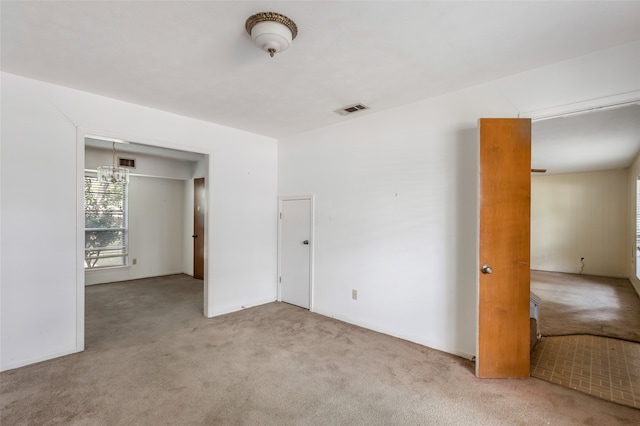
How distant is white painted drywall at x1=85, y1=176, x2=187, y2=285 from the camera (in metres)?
6.21

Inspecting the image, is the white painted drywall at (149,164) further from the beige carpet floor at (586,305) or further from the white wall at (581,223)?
the beige carpet floor at (586,305)

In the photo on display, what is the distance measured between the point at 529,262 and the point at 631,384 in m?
1.17

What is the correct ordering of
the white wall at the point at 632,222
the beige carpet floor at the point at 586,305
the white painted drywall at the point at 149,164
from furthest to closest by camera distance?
1. the white painted drywall at the point at 149,164
2. the beige carpet floor at the point at 586,305
3. the white wall at the point at 632,222

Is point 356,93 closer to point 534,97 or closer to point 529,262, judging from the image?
point 534,97

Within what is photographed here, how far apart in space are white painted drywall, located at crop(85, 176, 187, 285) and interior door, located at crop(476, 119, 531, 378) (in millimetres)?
6519

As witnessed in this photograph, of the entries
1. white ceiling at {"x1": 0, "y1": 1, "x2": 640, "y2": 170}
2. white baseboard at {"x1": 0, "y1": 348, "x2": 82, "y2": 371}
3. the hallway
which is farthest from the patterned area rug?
white baseboard at {"x1": 0, "y1": 348, "x2": 82, "y2": 371}

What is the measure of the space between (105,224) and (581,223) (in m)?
7.90

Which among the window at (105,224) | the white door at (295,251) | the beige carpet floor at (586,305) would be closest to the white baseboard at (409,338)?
the white door at (295,251)

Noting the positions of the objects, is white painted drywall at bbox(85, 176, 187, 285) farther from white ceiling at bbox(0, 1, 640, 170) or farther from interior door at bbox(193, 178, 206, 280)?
white ceiling at bbox(0, 1, 640, 170)

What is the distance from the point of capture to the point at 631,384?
2277mm

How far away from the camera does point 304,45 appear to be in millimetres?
2121

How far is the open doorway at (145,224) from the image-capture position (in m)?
5.46

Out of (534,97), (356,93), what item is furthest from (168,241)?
(534,97)

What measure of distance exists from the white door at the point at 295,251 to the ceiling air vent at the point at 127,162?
11.3ft
